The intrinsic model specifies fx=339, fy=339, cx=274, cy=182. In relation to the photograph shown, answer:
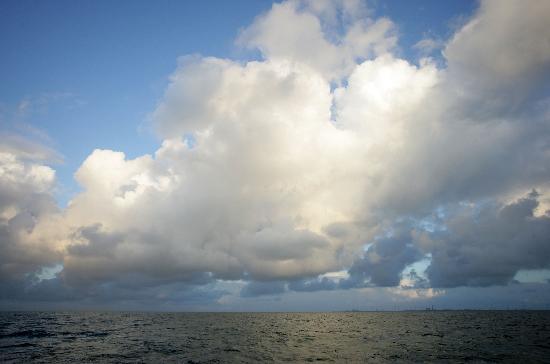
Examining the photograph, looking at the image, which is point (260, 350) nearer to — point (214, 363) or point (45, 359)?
Result: point (214, 363)

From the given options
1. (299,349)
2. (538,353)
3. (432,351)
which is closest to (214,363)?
(299,349)

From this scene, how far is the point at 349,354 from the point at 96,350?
42158 millimetres

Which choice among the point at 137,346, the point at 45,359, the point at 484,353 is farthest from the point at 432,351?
the point at 45,359

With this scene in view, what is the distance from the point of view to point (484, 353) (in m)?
53.6

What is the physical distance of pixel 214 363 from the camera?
45969 millimetres

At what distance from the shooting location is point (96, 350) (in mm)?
57344

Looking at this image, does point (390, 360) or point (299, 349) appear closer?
point (390, 360)

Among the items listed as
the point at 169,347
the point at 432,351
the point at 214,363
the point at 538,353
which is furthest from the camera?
the point at 169,347

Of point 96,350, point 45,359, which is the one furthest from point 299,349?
point 45,359

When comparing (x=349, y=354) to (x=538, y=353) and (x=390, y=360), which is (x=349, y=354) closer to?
(x=390, y=360)

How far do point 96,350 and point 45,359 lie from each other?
1046 cm

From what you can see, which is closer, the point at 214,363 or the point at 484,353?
the point at 214,363

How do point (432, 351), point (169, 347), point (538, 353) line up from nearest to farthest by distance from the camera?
point (538, 353), point (432, 351), point (169, 347)

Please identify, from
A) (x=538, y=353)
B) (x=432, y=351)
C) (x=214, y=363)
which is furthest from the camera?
(x=432, y=351)
